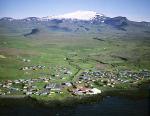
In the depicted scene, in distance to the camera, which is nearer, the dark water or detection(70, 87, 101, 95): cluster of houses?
the dark water

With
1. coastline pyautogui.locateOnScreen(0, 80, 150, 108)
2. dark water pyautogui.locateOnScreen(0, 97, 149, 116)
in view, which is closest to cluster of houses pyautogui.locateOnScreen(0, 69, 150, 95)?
coastline pyautogui.locateOnScreen(0, 80, 150, 108)

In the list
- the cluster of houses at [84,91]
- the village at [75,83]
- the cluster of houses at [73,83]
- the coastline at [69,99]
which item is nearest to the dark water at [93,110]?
the coastline at [69,99]

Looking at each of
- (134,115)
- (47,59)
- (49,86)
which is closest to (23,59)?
(47,59)

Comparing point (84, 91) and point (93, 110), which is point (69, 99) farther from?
point (93, 110)

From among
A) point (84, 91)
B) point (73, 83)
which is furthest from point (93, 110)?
point (73, 83)

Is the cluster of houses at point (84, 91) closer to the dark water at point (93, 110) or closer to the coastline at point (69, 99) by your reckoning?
the coastline at point (69, 99)

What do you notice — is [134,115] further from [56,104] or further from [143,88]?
[143,88]

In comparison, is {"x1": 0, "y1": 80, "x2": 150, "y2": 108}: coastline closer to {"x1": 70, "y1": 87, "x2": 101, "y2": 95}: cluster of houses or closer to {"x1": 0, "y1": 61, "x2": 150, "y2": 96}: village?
{"x1": 70, "y1": 87, "x2": 101, "y2": 95}: cluster of houses
